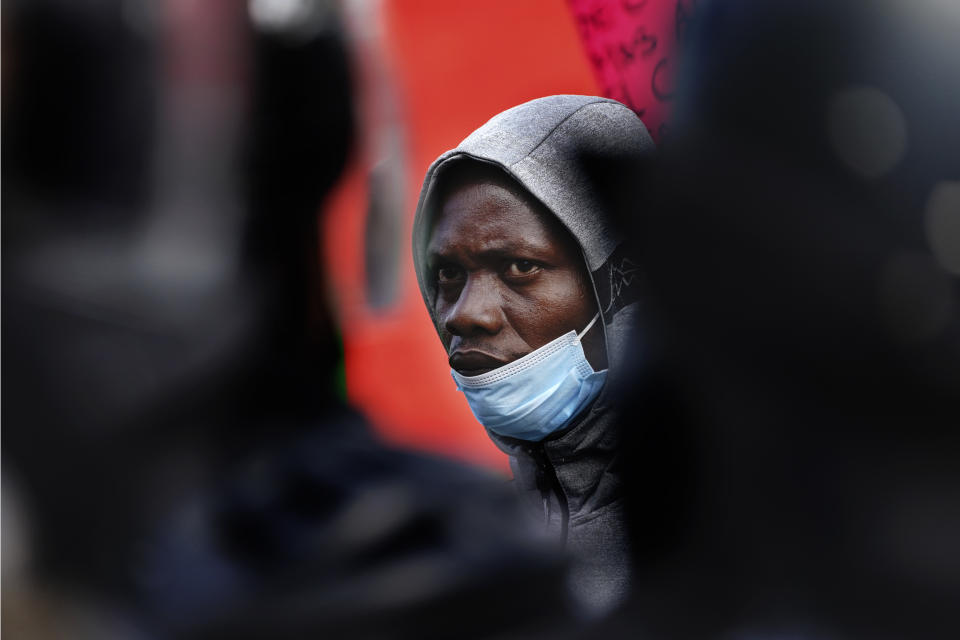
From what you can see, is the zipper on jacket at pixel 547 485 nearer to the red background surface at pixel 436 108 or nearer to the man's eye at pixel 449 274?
the red background surface at pixel 436 108

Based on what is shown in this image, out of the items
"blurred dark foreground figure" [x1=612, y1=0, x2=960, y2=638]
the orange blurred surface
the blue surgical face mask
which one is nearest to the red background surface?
the orange blurred surface

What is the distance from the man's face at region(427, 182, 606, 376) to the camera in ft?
5.30

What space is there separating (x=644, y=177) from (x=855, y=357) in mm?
593

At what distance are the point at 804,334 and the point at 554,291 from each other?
0.57 m

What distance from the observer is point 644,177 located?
66.1 inches

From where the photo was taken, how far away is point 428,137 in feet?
5.80

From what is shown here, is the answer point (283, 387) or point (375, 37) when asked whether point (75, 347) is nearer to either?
point (283, 387)

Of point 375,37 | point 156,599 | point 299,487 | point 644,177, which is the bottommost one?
point 156,599

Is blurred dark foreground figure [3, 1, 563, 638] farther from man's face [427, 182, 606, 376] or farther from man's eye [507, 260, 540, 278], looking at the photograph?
man's eye [507, 260, 540, 278]

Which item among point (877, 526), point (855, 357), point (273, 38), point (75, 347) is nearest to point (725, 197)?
point (855, 357)

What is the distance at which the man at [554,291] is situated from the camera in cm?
162

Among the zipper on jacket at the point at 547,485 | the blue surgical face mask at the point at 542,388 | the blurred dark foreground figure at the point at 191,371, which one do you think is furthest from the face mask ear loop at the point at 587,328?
the blurred dark foreground figure at the point at 191,371

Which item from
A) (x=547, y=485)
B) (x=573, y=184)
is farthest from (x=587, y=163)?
(x=547, y=485)

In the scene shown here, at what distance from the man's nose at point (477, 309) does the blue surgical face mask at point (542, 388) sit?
0.10 metres
